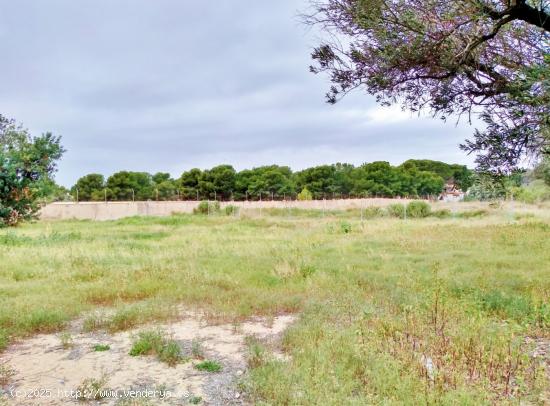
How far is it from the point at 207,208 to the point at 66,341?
35.7 metres

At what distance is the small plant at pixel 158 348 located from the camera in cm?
546

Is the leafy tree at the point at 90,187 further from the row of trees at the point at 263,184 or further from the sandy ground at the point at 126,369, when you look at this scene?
the sandy ground at the point at 126,369

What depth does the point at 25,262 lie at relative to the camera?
12367 millimetres

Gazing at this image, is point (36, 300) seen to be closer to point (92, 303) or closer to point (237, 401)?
point (92, 303)

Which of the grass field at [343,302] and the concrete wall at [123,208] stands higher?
the concrete wall at [123,208]

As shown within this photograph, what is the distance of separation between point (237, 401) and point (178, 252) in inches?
404

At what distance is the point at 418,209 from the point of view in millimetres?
34906

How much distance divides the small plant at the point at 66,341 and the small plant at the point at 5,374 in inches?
32.1

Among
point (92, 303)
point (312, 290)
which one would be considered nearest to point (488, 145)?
point (312, 290)

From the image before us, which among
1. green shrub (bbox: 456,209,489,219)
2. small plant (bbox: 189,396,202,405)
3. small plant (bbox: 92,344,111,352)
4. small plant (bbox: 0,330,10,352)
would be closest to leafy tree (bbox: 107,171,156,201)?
green shrub (bbox: 456,209,489,219)

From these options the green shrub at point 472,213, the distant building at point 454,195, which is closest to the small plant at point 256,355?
→ the distant building at point 454,195

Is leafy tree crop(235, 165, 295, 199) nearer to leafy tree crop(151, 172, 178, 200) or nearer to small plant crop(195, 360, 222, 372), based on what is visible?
leafy tree crop(151, 172, 178, 200)

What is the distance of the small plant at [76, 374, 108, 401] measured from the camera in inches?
172

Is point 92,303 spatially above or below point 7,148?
below
